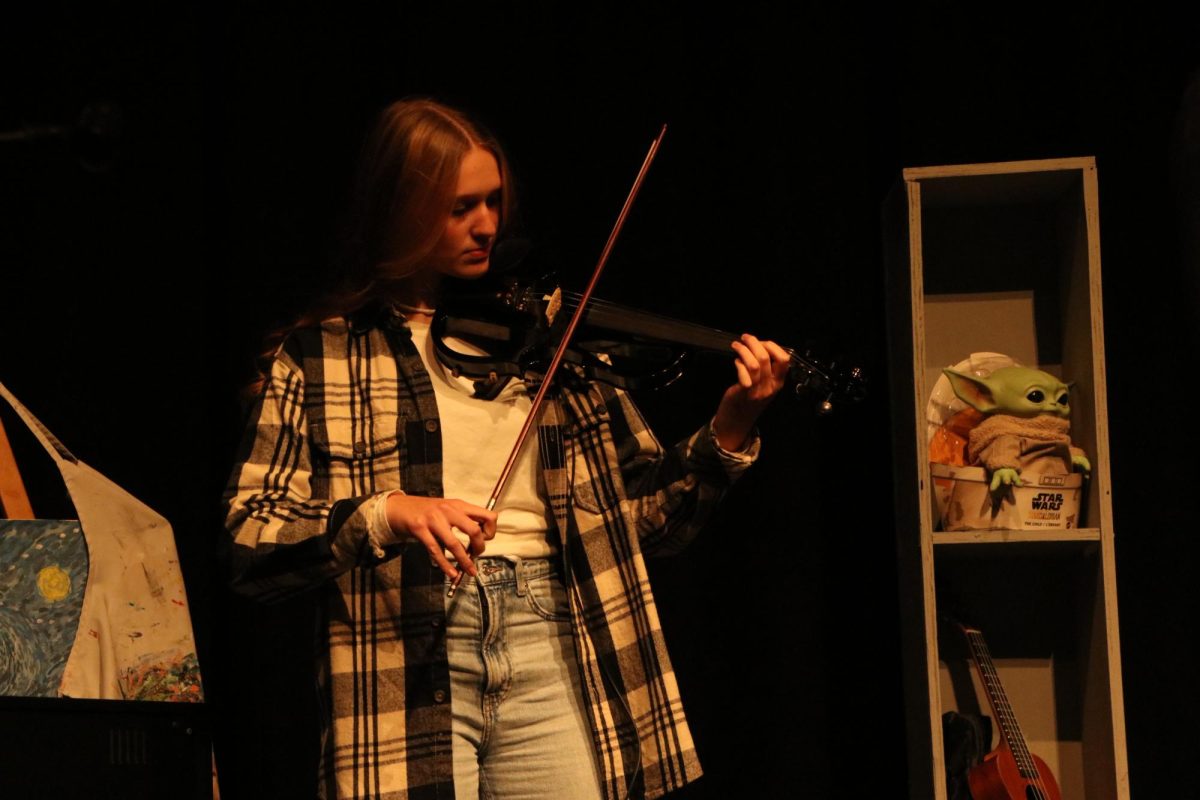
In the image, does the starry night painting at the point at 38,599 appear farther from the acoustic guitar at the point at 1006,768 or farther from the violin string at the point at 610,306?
the acoustic guitar at the point at 1006,768

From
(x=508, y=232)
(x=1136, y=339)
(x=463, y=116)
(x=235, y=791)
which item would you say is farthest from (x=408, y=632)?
(x=1136, y=339)

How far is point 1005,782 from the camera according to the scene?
6.37ft

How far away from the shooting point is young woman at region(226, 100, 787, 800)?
1.66 meters

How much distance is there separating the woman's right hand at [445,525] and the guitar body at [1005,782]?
2.80 feet

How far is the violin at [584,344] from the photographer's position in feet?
5.89

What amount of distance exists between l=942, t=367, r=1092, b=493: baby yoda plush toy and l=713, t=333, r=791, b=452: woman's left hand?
0.38 metres

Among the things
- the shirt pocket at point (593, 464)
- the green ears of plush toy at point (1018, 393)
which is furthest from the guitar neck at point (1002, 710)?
the shirt pocket at point (593, 464)

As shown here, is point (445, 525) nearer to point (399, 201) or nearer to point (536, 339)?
point (536, 339)

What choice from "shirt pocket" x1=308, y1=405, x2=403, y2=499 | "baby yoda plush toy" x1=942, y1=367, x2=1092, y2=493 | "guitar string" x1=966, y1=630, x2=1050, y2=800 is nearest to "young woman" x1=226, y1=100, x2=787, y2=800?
"shirt pocket" x1=308, y1=405, x2=403, y2=499

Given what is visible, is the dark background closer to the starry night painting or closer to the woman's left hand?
the starry night painting

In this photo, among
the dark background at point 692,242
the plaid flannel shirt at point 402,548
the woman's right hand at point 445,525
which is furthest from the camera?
the dark background at point 692,242

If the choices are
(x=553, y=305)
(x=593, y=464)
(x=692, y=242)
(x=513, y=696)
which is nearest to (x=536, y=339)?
(x=553, y=305)

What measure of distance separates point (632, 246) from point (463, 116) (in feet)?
1.85

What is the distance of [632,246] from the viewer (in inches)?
95.2
